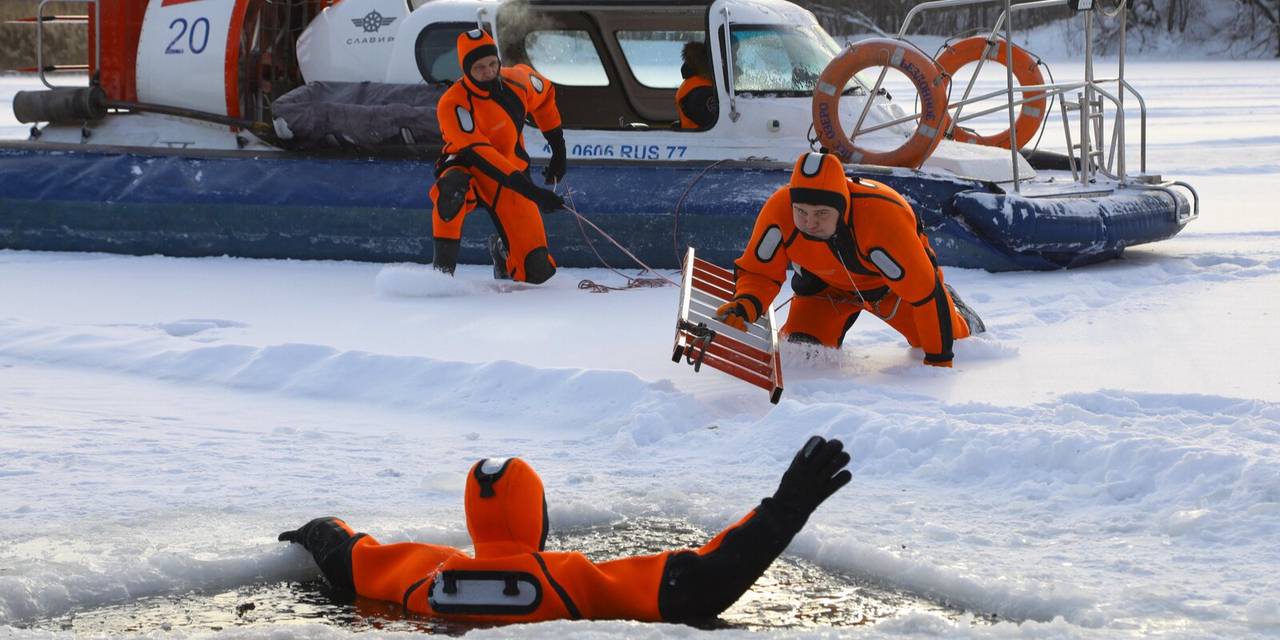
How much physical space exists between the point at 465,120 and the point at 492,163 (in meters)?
0.24

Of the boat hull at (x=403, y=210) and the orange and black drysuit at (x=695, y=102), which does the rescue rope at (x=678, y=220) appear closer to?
the boat hull at (x=403, y=210)

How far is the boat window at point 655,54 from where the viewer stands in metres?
8.92

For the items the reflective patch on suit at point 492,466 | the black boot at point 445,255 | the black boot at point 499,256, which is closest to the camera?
the reflective patch on suit at point 492,466

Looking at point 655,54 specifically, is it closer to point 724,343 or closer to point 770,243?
point 770,243

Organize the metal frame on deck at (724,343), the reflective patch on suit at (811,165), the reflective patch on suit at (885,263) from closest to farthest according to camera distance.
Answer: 1. the metal frame on deck at (724,343)
2. the reflective patch on suit at (811,165)
3. the reflective patch on suit at (885,263)

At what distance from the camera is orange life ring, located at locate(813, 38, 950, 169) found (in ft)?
A: 24.3

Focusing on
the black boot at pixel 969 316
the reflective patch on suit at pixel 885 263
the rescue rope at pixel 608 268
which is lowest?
the rescue rope at pixel 608 268

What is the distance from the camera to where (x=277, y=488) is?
4.20 meters

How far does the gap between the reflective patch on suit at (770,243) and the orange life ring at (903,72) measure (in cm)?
244

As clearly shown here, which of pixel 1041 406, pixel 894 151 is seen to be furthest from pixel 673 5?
pixel 1041 406

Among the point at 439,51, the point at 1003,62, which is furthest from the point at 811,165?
the point at 1003,62

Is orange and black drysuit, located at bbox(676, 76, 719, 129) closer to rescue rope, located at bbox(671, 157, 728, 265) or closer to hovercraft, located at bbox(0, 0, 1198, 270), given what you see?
hovercraft, located at bbox(0, 0, 1198, 270)

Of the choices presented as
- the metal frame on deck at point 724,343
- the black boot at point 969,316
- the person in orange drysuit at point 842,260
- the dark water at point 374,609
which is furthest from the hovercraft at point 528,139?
the dark water at point 374,609

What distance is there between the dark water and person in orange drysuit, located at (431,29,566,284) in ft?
12.1
